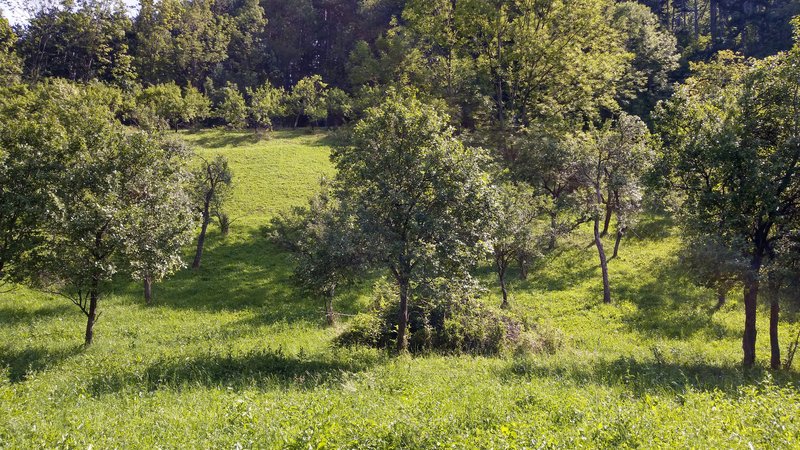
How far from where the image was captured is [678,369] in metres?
15.7

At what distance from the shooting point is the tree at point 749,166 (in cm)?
1482

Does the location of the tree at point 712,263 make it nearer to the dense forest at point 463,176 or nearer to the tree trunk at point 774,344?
the dense forest at point 463,176

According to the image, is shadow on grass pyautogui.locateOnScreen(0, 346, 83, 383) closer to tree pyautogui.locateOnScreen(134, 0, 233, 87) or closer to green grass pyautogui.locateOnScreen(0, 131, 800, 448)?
green grass pyautogui.locateOnScreen(0, 131, 800, 448)

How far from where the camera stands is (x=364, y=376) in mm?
13695

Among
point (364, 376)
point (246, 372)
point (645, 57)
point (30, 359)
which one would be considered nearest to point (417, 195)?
point (364, 376)

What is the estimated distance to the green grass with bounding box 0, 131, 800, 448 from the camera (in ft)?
28.6

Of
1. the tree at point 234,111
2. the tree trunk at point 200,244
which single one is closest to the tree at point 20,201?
the tree trunk at point 200,244

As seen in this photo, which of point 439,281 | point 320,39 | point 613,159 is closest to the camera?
point 439,281

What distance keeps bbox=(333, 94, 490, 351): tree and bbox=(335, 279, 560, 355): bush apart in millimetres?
1731

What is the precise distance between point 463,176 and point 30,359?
17067 millimetres

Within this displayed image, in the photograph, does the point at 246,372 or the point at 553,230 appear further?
the point at 553,230

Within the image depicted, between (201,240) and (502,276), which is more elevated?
(201,240)

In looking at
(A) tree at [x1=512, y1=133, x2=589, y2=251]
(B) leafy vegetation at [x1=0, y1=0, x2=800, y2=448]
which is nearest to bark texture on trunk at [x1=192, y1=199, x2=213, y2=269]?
(B) leafy vegetation at [x1=0, y1=0, x2=800, y2=448]

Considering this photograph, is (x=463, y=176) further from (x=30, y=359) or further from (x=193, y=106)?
(x=193, y=106)
